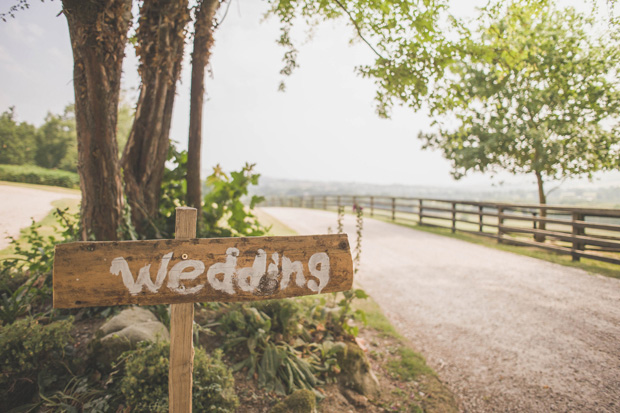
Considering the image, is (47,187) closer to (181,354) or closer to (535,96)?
(181,354)

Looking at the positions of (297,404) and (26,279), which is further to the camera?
(26,279)

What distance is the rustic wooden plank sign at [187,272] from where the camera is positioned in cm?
140

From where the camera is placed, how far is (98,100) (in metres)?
2.91

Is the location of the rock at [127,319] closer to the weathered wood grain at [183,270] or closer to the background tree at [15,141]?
the weathered wood grain at [183,270]

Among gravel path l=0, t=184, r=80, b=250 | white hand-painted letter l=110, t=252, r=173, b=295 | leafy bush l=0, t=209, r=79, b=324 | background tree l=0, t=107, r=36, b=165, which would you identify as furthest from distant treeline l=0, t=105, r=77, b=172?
white hand-painted letter l=110, t=252, r=173, b=295

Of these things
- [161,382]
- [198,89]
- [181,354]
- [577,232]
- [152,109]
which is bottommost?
[161,382]

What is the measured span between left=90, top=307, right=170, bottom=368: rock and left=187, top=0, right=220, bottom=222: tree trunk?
1791mm

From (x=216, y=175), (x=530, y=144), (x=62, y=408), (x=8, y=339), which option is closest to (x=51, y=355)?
(x=8, y=339)

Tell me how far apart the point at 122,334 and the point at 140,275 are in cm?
129

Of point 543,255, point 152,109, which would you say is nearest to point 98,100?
point 152,109

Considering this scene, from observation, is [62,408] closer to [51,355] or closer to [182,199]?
[51,355]

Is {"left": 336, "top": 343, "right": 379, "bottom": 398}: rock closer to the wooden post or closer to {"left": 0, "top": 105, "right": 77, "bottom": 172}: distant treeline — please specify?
the wooden post

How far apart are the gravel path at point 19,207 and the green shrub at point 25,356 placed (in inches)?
62.0

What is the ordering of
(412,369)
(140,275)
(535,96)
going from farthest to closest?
1. (535,96)
2. (412,369)
3. (140,275)
